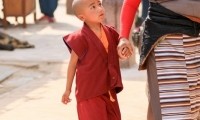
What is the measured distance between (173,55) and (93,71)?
0.60 metres

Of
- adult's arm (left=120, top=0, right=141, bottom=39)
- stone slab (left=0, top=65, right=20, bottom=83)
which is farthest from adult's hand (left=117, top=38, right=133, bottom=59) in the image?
stone slab (left=0, top=65, right=20, bottom=83)

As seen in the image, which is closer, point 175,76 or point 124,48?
point 175,76

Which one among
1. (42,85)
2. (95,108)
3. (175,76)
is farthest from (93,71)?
(42,85)

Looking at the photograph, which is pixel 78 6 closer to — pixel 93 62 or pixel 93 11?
pixel 93 11

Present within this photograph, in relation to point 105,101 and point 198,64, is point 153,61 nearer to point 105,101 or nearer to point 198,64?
point 198,64

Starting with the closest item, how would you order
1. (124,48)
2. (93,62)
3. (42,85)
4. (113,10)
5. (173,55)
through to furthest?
1. (173,55)
2. (124,48)
3. (93,62)
4. (42,85)
5. (113,10)

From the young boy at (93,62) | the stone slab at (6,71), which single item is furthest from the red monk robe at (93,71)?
the stone slab at (6,71)

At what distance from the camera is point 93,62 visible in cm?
408

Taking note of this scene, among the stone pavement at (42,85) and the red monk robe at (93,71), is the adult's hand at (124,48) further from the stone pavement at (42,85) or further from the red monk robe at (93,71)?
the stone pavement at (42,85)

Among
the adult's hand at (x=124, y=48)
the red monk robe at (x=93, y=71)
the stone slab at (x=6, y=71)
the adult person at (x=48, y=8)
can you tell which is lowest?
the adult person at (x=48, y=8)

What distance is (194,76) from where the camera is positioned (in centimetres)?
377

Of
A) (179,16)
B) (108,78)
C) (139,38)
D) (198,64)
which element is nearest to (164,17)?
(179,16)

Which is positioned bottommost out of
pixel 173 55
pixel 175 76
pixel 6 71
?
pixel 6 71

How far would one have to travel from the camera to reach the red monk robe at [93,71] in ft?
13.4
